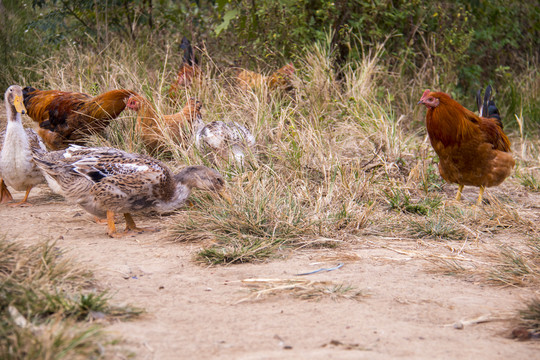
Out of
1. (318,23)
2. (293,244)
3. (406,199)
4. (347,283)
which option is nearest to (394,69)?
(318,23)

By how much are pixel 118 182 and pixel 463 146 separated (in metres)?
3.47

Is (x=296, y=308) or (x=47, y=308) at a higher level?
(x=47, y=308)

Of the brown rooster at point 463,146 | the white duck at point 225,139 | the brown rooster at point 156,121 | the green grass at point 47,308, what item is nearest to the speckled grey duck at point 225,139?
the white duck at point 225,139

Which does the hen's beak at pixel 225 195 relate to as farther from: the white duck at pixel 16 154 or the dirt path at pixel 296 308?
the white duck at pixel 16 154

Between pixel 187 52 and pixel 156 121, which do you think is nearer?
pixel 156 121

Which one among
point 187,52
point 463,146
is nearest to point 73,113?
point 187,52

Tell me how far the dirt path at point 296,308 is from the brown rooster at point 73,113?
2.41m

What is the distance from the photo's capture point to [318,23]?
943 cm

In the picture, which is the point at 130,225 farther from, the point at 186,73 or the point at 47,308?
the point at 186,73

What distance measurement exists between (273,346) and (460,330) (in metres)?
1.02

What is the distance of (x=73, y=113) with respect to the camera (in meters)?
7.01

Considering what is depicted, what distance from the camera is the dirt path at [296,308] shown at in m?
2.81

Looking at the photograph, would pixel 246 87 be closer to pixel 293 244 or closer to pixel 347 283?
pixel 293 244

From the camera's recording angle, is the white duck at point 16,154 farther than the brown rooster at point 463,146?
No
